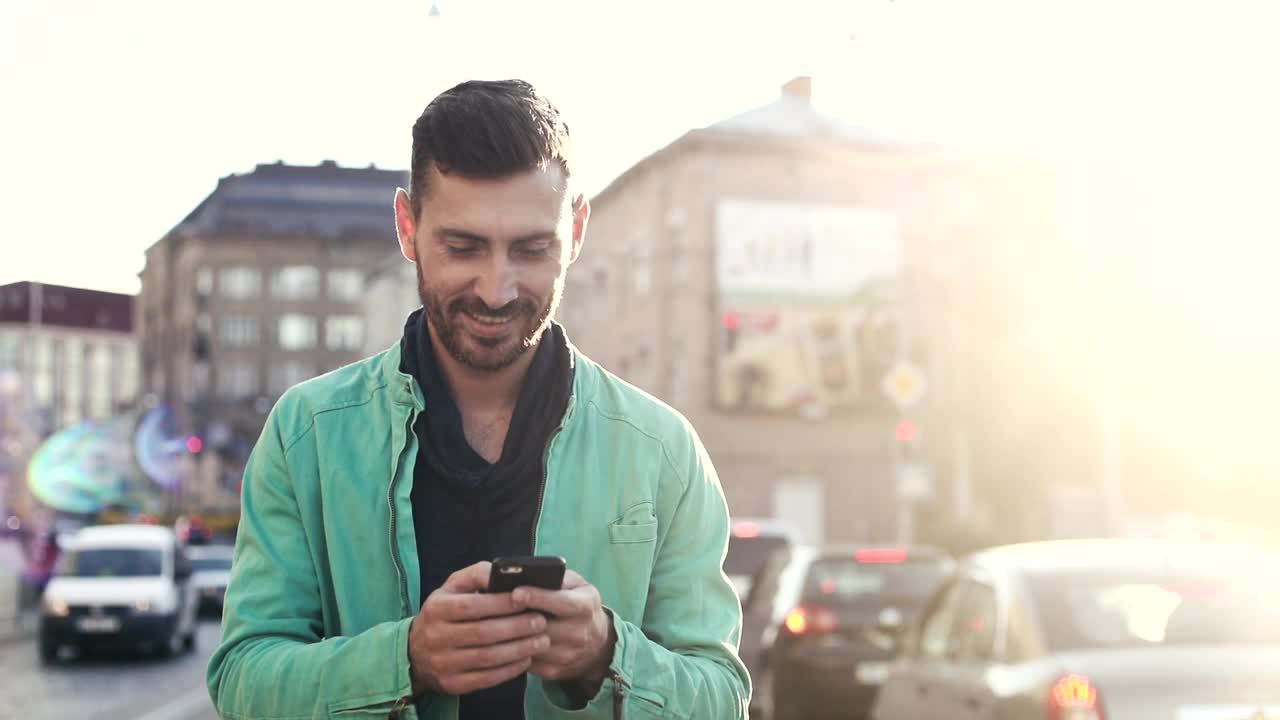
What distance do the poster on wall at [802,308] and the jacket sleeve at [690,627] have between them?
45.3m

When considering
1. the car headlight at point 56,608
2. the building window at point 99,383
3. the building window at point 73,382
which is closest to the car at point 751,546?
the car headlight at point 56,608

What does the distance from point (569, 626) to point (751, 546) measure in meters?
16.2

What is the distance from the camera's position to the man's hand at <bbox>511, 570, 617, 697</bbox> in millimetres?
2377

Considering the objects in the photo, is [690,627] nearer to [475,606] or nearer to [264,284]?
[475,606]

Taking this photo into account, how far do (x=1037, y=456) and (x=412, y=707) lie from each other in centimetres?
4736

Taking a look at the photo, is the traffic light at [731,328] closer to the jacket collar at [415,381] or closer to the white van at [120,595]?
the white van at [120,595]

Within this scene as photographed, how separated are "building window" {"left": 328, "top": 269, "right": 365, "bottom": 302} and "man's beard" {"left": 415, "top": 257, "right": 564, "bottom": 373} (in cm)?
11215

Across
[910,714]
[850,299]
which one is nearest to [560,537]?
[910,714]

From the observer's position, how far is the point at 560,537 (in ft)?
8.95

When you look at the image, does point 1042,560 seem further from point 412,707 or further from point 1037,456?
point 1037,456

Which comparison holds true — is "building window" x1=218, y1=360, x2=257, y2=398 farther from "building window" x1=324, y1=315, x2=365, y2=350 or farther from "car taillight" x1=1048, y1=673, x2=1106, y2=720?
"car taillight" x1=1048, y1=673, x2=1106, y2=720

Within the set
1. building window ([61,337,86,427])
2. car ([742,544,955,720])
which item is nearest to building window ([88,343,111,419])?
building window ([61,337,86,427])

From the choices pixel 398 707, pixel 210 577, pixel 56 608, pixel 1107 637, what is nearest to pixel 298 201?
pixel 210 577

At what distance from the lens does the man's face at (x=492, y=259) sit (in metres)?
2.71
